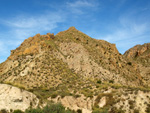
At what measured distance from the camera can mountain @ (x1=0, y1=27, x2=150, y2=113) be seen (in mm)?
28469

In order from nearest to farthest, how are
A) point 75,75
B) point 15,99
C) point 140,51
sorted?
point 15,99 → point 75,75 → point 140,51

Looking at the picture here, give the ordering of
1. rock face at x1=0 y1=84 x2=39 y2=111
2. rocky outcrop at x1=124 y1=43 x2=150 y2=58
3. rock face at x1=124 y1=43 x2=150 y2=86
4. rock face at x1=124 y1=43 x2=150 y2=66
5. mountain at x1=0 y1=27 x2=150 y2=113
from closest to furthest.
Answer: rock face at x1=0 y1=84 x2=39 y2=111
mountain at x1=0 y1=27 x2=150 y2=113
rock face at x1=124 y1=43 x2=150 y2=86
rock face at x1=124 y1=43 x2=150 y2=66
rocky outcrop at x1=124 y1=43 x2=150 y2=58

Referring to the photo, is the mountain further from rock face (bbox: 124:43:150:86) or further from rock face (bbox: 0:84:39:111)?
rock face (bbox: 124:43:150:86)

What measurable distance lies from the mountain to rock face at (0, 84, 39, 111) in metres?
1.85

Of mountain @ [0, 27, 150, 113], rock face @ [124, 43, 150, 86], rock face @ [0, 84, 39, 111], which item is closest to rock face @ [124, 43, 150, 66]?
rock face @ [124, 43, 150, 86]

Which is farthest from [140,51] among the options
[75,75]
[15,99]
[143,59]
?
[15,99]

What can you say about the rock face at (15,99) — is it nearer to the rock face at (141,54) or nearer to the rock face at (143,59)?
the rock face at (143,59)

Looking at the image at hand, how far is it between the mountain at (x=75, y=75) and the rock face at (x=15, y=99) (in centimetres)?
185

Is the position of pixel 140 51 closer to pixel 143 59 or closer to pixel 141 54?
pixel 141 54

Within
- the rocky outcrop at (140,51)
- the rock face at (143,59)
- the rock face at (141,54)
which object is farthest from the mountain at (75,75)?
the rocky outcrop at (140,51)

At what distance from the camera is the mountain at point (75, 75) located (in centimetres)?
2847

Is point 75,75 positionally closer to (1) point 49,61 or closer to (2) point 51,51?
(1) point 49,61

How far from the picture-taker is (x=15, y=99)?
19188 mm

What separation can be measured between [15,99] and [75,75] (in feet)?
97.7
